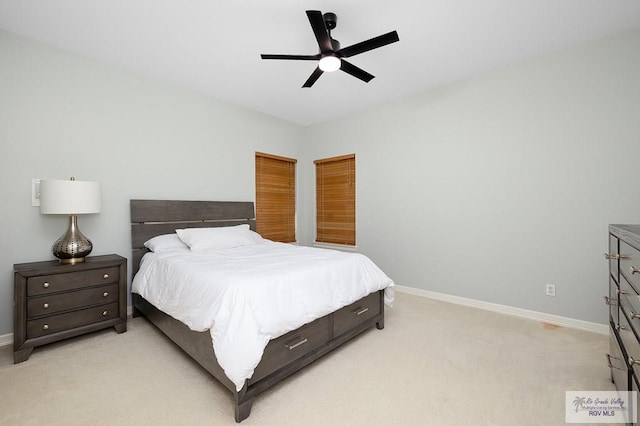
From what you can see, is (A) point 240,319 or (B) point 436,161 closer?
(A) point 240,319

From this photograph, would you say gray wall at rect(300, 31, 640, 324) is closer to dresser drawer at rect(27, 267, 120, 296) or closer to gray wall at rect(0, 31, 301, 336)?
gray wall at rect(0, 31, 301, 336)

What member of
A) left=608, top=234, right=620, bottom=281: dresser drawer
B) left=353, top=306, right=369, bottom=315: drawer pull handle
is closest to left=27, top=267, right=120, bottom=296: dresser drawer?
left=353, top=306, right=369, bottom=315: drawer pull handle

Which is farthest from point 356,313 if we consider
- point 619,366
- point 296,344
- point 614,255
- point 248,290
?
point 614,255

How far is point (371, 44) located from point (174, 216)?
2662 mm

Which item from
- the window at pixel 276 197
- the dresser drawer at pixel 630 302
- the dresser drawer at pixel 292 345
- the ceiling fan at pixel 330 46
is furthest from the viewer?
the window at pixel 276 197

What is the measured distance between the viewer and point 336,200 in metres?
4.53

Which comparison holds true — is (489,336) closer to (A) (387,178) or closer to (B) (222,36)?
(A) (387,178)

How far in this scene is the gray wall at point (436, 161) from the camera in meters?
2.41

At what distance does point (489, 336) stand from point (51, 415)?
303 centimetres

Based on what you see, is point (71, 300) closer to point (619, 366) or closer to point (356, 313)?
point (356, 313)

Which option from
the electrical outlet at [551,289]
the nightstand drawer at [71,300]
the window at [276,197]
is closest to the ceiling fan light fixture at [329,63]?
the window at [276,197]

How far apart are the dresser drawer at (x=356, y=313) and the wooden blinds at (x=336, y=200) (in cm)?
181

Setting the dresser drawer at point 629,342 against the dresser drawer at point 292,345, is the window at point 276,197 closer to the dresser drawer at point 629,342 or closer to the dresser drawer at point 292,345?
the dresser drawer at point 292,345

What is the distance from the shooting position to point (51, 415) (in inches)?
60.0
